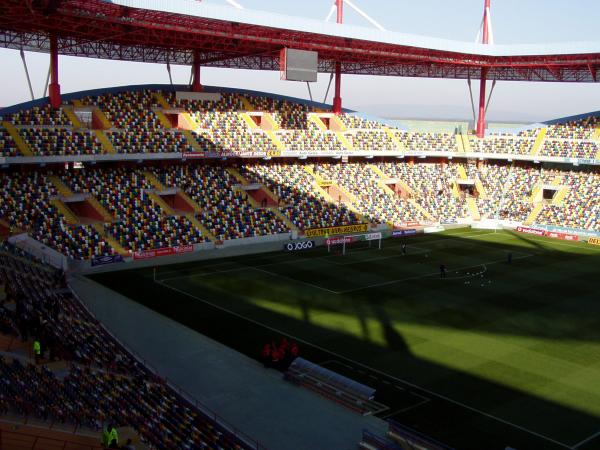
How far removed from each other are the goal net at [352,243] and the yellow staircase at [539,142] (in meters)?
22.2

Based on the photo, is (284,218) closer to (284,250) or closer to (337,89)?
(284,250)

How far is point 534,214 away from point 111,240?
37.3 meters

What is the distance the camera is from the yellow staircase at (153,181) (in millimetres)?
48500

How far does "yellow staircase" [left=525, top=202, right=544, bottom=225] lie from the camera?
191 feet

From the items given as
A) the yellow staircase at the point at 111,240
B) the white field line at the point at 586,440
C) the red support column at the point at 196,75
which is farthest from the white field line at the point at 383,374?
the red support column at the point at 196,75

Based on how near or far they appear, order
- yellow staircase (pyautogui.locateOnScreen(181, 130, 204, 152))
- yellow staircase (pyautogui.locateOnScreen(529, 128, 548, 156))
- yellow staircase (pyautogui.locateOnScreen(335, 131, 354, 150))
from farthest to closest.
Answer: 1. yellow staircase (pyautogui.locateOnScreen(529, 128, 548, 156))
2. yellow staircase (pyautogui.locateOnScreen(335, 131, 354, 150))
3. yellow staircase (pyautogui.locateOnScreen(181, 130, 204, 152))

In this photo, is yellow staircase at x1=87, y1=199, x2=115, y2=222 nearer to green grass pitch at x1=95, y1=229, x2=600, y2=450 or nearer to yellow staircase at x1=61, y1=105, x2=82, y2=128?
green grass pitch at x1=95, y1=229, x2=600, y2=450

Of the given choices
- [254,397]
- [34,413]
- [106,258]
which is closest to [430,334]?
[254,397]

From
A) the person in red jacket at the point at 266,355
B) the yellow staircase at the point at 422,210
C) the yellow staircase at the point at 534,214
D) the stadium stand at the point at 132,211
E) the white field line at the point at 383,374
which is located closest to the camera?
the white field line at the point at 383,374

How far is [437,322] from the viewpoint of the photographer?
99.3 ft

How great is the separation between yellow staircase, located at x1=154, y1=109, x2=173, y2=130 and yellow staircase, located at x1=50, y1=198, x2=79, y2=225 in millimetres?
12204

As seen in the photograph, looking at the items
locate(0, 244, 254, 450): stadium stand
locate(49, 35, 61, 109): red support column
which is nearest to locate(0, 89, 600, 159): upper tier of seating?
locate(49, 35, 61, 109): red support column

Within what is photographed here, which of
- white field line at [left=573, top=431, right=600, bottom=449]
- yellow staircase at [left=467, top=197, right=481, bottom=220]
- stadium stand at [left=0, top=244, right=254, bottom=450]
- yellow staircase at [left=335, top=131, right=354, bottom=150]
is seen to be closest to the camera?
stadium stand at [left=0, top=244, right=254, bottom=450]

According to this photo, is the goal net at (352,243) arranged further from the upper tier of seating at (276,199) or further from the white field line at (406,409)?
the white field line at (406,409)
